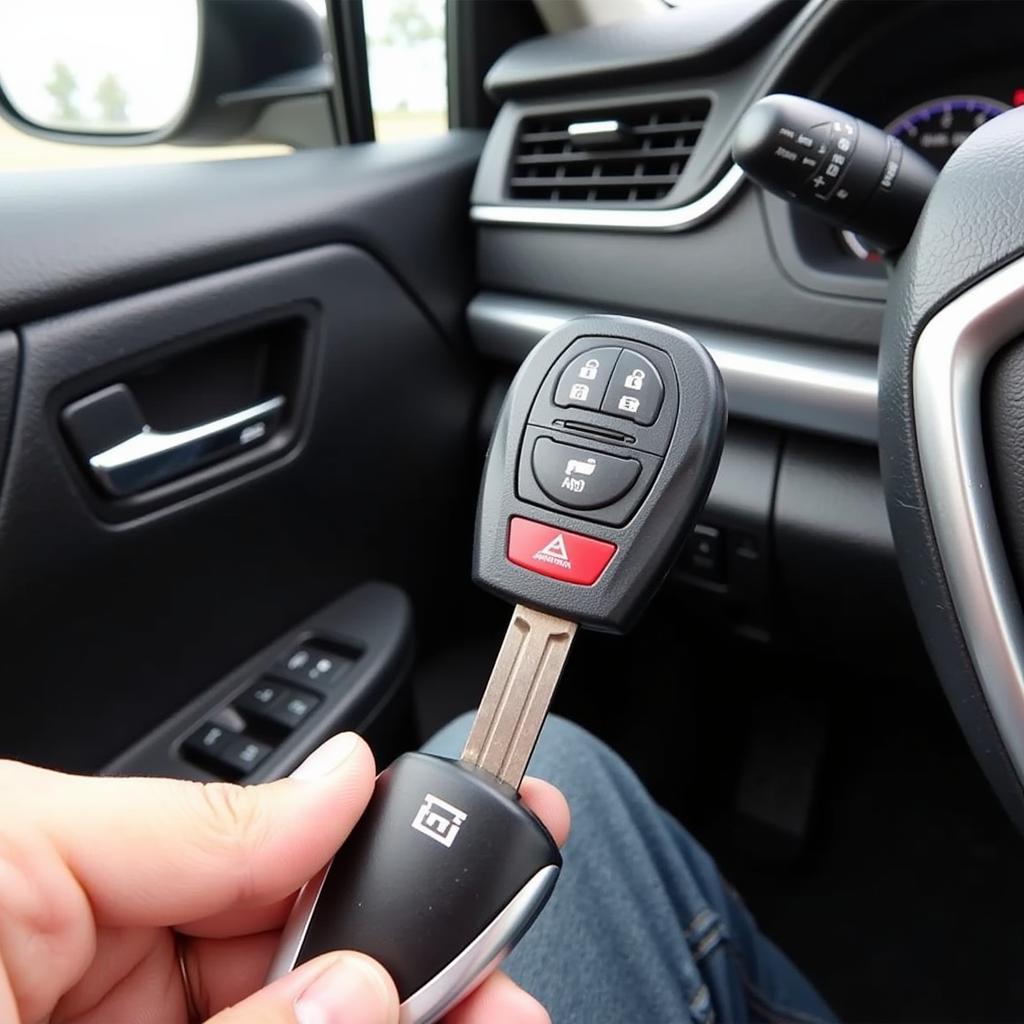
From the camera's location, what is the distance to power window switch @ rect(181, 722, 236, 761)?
94 centimetres

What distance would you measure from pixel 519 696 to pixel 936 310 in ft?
0.95

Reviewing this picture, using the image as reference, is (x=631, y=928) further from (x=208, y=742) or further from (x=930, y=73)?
(x=930, y=73)

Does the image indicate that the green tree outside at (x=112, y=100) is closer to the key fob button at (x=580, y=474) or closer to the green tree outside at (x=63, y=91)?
the green tree outside at (x=63, y=91)

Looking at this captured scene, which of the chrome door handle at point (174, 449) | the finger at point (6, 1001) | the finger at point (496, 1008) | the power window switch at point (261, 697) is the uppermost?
the finger at point (6, 1001)

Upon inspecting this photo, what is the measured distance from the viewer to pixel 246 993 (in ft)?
1.67

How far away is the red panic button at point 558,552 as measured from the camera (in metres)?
0.51

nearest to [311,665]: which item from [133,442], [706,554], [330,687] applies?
[330,687]

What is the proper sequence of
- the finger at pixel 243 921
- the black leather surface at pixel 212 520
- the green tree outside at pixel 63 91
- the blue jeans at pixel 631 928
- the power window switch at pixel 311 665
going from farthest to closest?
1. the green tree outside at pixel 63 91
2. the power window switch at pixel 311 665
3. the black leather surface at pixel 212 520
4. the blue jeans at pixel 631 928
5. the finger at pixel 243 921

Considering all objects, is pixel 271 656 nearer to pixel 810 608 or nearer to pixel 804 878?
pixel 810 608

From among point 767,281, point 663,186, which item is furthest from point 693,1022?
point 663,186

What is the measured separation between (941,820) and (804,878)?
198mm

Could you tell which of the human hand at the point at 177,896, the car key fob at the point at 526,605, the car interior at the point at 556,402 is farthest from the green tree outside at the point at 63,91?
the human hand at the point at 177,896

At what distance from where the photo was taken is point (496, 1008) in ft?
1.55

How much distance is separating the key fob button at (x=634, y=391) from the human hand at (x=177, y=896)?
0.63 feet
